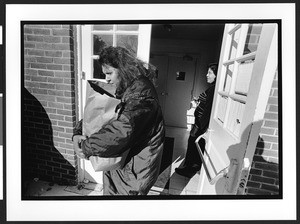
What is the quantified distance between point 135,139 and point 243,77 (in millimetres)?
866

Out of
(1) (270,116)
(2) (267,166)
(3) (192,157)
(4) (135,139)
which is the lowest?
(3) (192,157)

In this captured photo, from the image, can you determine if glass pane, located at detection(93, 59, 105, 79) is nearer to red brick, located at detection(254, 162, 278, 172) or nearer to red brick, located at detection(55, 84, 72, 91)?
red brick, located at detection(55, 84, 72, 91)

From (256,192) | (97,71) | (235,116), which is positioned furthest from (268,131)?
(97,71)

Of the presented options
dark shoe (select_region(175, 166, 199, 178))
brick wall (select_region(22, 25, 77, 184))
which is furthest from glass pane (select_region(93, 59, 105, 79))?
dark shoe (select_region(175, 166, 199, 178))

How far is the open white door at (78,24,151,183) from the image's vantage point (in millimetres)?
1440

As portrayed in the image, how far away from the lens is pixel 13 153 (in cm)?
137

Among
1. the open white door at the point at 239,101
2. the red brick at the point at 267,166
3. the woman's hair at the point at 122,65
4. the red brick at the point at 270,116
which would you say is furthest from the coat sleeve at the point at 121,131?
the red brick at the point at 267,166

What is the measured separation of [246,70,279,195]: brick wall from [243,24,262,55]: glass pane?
0.87 ft

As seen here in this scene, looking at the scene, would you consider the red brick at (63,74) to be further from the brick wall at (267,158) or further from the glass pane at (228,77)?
the brick wall at (267,158)

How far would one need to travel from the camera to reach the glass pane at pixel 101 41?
151 cm

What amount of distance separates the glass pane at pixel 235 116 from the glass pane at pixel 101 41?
3.88ft

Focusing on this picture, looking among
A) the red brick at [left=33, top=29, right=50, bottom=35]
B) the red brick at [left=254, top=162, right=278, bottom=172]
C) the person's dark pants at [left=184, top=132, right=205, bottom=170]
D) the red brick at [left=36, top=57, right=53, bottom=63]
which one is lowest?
the person's dark pants at [left=184, top=132, right=205, bottom=170]

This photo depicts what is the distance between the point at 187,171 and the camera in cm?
218

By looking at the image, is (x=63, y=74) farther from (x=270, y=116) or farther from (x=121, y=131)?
(x=270, y=116)
